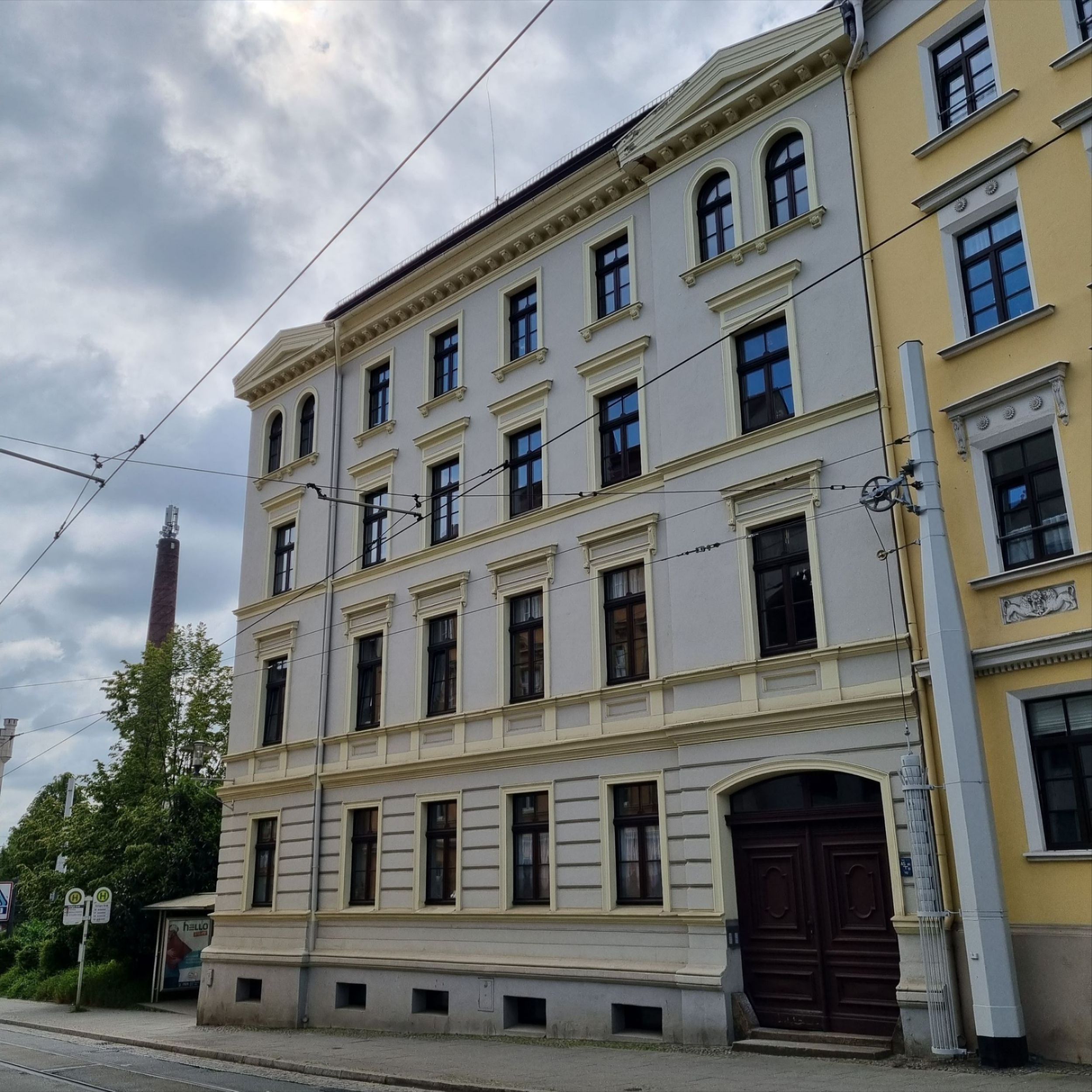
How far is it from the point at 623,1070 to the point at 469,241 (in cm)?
1648

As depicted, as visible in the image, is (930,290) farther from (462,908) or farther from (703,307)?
(462,908)

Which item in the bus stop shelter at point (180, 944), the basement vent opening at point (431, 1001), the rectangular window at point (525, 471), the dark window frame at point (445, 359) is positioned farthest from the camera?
the bus stop shelter at point (180, 944)

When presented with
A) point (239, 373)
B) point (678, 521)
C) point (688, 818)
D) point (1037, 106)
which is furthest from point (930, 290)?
point (239, 373)

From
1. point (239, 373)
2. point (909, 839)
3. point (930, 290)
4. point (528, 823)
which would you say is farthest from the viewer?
point (239, 373)

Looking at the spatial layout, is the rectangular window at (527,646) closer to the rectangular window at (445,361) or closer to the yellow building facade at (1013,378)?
the rectangular window at (445,361)

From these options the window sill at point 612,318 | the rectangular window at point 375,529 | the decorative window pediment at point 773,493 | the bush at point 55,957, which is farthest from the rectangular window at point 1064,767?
the bush at point 55,957

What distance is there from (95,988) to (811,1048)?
2494 centimetres

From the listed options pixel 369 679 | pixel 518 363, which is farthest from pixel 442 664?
pixel 518 363

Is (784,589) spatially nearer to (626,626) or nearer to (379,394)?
(626,626)

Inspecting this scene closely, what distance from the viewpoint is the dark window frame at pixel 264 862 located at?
24266mm

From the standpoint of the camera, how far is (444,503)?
22.8 m

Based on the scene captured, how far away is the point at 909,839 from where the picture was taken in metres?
13.5

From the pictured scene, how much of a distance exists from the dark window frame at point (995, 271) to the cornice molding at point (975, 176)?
1.72ft

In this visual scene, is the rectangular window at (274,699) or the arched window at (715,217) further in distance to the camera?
the rectangular window at (274,699)
